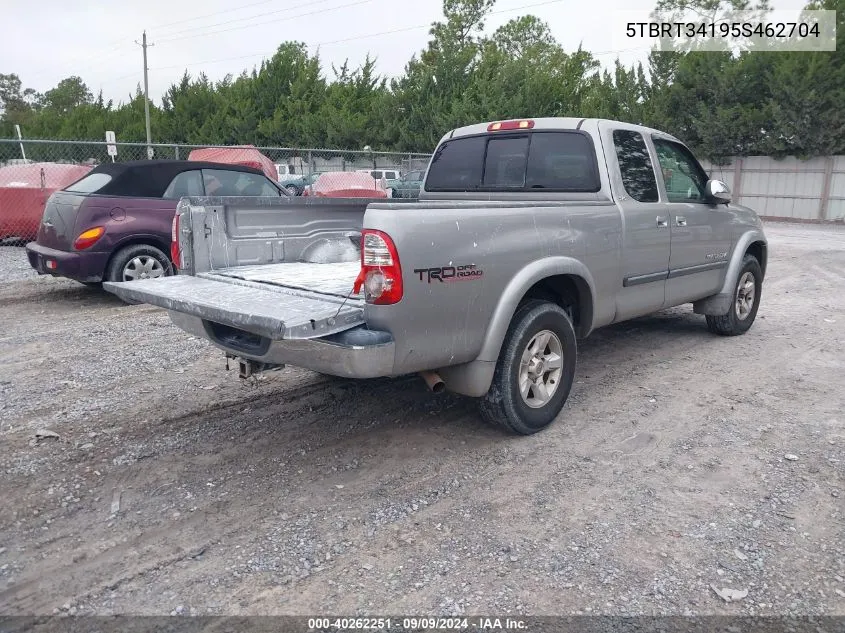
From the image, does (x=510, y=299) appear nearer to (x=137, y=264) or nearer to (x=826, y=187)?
(x=137, y=264)

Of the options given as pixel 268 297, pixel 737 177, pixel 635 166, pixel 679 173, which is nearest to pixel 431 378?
pixel 268 297

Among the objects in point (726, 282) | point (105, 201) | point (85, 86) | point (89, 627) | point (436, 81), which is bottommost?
point (89, 627)

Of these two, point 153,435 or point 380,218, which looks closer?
point 380,218

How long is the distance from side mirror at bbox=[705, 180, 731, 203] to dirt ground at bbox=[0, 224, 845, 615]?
1.42m

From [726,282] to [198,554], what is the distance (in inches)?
209

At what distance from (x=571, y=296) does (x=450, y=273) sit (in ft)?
4.71

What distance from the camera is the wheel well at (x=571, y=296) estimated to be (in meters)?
4.41

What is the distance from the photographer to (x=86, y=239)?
784 cm

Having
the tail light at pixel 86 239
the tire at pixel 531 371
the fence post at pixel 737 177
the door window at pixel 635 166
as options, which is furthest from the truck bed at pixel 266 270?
the fence post at pixel 737 177

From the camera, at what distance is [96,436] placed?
167 inches

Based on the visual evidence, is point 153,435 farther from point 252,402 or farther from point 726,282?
point 726,282

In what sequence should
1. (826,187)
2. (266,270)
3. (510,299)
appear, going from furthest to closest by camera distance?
(826,187) → (266,270) → (510,299)

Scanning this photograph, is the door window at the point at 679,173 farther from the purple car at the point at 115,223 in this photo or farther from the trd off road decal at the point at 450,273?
the purple car at the point at 115,223

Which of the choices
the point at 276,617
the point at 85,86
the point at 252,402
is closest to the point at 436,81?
the point at 252,402
